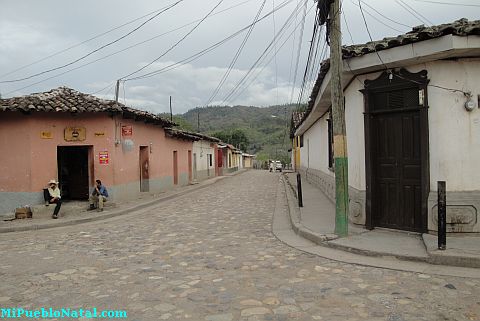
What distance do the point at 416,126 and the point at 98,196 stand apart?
962 cm

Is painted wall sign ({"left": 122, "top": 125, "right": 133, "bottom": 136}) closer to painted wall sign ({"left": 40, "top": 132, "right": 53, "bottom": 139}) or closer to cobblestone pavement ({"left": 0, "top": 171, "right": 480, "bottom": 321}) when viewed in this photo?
painted wall sign ({"left": 40, "top": 132, "right": 53, "bottom": 139})

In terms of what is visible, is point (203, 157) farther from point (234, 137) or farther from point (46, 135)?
point (234, 137)

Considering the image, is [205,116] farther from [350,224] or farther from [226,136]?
[350,224]

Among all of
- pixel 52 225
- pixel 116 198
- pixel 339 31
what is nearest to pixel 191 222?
pixel 52 225

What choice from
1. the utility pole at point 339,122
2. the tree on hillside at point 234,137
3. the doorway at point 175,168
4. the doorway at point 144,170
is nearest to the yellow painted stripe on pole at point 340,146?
the utility pole at point 339,122

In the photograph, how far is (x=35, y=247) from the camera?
8.00 m

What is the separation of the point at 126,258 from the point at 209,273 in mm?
1805

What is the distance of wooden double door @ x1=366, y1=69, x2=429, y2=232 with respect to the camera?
7.02m

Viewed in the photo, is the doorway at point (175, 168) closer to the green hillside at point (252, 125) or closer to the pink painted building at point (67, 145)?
the pink painted building at point (67, 145)

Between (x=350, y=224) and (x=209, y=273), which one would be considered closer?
(x=209, y=273)

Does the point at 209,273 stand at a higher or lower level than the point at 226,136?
lower

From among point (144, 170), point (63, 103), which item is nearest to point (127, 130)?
point (63, 103)

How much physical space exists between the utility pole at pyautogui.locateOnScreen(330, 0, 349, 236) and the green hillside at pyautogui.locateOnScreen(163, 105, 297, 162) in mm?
66444

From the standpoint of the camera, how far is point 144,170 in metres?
17.6
